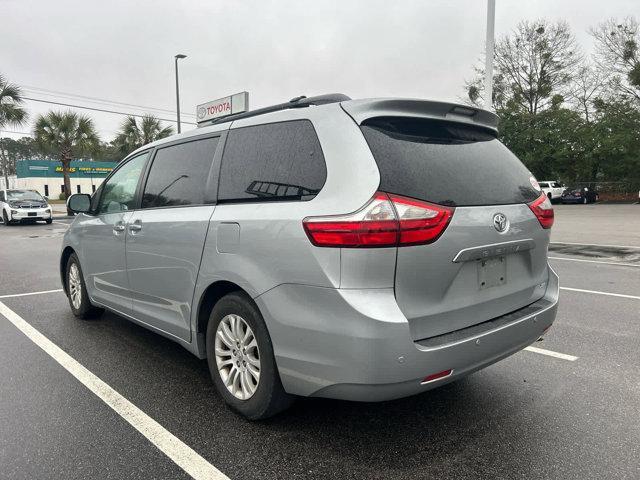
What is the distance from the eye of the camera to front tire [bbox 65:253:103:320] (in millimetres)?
4926

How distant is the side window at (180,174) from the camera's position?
10.7ft

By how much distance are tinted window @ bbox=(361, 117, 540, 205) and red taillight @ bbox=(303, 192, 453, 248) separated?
3.1 inches

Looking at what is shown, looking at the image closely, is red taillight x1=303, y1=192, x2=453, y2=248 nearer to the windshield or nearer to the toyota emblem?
the toyota emblem

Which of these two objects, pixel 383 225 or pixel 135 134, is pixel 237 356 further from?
pixel 135 134

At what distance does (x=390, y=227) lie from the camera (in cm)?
221

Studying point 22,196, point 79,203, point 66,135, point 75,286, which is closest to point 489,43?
point 79,203

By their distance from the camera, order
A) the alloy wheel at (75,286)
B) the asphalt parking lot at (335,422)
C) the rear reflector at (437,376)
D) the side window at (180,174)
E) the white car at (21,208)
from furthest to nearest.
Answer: the white car at (21,208), the alloy wheel at (75,286), the side window at (180,174), the asphalt parking lot at (335,422), the rear reflector at (437,376)

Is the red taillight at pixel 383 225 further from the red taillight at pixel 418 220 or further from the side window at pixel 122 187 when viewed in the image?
the side window at pixel 122 187

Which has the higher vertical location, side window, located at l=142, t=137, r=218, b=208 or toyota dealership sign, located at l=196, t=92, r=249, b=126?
toyota dealership sign, located at l=196, t=92, r=249, b=126

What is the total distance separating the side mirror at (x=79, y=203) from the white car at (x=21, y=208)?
59.7 ft

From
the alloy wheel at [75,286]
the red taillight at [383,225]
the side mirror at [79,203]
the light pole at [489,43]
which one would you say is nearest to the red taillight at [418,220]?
the red taillight at [383,225]

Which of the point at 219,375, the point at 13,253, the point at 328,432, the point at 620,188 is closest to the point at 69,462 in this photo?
the point at 219,375

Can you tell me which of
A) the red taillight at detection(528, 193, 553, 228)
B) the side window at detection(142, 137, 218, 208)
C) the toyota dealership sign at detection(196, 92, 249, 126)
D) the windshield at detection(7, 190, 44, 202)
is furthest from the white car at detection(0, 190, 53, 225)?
the red taillight at detection(528, 193, 553, 228)

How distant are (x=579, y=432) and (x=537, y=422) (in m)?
0.22
